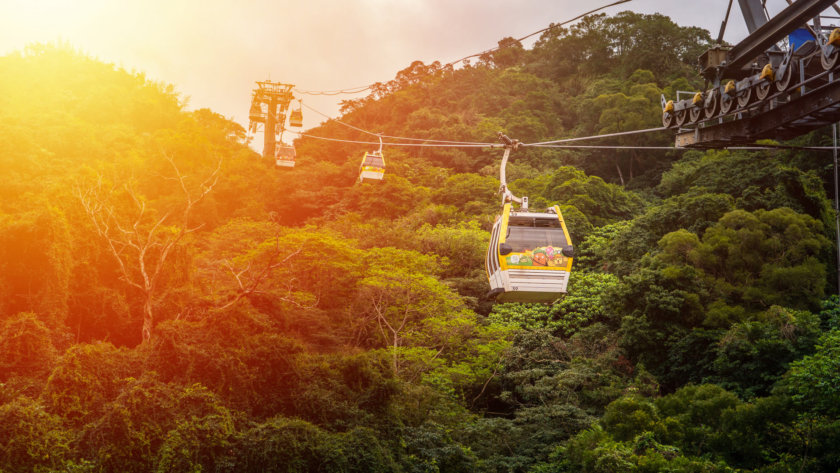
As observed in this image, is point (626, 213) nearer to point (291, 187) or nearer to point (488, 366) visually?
point (488, 366)

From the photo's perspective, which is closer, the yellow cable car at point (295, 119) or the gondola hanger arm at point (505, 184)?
the gondola hanger arm at point (505, 184)

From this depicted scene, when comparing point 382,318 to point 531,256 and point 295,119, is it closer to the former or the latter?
point 295,119

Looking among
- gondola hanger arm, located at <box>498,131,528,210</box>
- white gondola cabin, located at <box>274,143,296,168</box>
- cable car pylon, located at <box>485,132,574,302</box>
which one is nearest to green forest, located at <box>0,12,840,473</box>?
white gondola cabin, located at <box>274,143,296,168</box>

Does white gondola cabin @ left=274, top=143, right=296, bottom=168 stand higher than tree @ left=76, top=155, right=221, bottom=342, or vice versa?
white gondola cabin @ left=274, top=143, right=296, bottom=168

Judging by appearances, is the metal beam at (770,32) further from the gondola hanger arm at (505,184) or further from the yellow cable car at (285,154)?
the yellow cable car at (285,154)

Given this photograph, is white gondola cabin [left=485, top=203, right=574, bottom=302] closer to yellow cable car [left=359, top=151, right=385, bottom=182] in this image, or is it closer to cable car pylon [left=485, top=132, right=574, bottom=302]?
cable car pylon [left=485, top=132, right=574, bottom=302]

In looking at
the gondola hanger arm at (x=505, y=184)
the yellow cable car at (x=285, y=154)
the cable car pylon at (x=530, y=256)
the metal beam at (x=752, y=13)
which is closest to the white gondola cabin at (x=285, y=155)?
the yellow cable car at (x=285, y=154)
